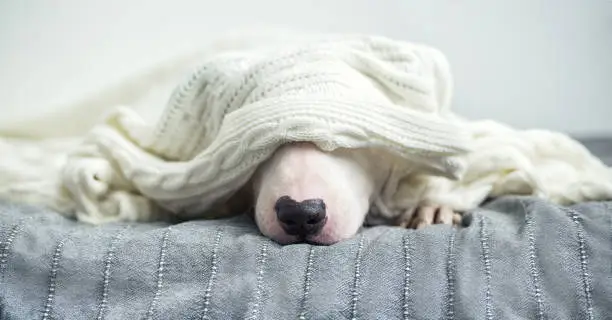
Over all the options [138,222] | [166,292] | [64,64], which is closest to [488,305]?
[166,292]

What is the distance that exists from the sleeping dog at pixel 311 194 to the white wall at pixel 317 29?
0.64 meters

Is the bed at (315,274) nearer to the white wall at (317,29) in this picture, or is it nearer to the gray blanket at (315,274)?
the gray blanket at (315,274)

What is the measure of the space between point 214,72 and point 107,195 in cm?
19

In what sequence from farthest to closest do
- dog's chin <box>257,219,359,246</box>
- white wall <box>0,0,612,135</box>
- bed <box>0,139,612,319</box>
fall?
white wall <box>0,0,612,135</box> < dog's chin <box>257,219,359,246</box> < bed <box>0,139,612,319</box>

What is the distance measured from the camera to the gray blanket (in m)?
0.58

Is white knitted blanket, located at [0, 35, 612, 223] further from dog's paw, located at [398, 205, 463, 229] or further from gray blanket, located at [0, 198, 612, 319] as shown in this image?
gray blanket, located at [0, 198, 612, 319]

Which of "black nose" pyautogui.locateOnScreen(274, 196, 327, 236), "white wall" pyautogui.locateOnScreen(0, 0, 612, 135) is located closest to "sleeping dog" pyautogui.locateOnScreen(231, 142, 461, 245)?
"black nose" pyautogui.locateOnScreen(274, 196, 327, 236)

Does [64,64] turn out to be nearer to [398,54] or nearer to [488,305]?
[398,54]

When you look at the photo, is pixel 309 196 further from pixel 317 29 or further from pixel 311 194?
pixel 317 29

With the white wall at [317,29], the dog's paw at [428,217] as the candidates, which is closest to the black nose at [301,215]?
the dog's paw at [428,217]

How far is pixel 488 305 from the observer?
571 millimetres

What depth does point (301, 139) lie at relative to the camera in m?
0.70

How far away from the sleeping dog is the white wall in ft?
2.11

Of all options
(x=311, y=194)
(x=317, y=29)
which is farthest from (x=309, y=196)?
(x=317, y=29)
